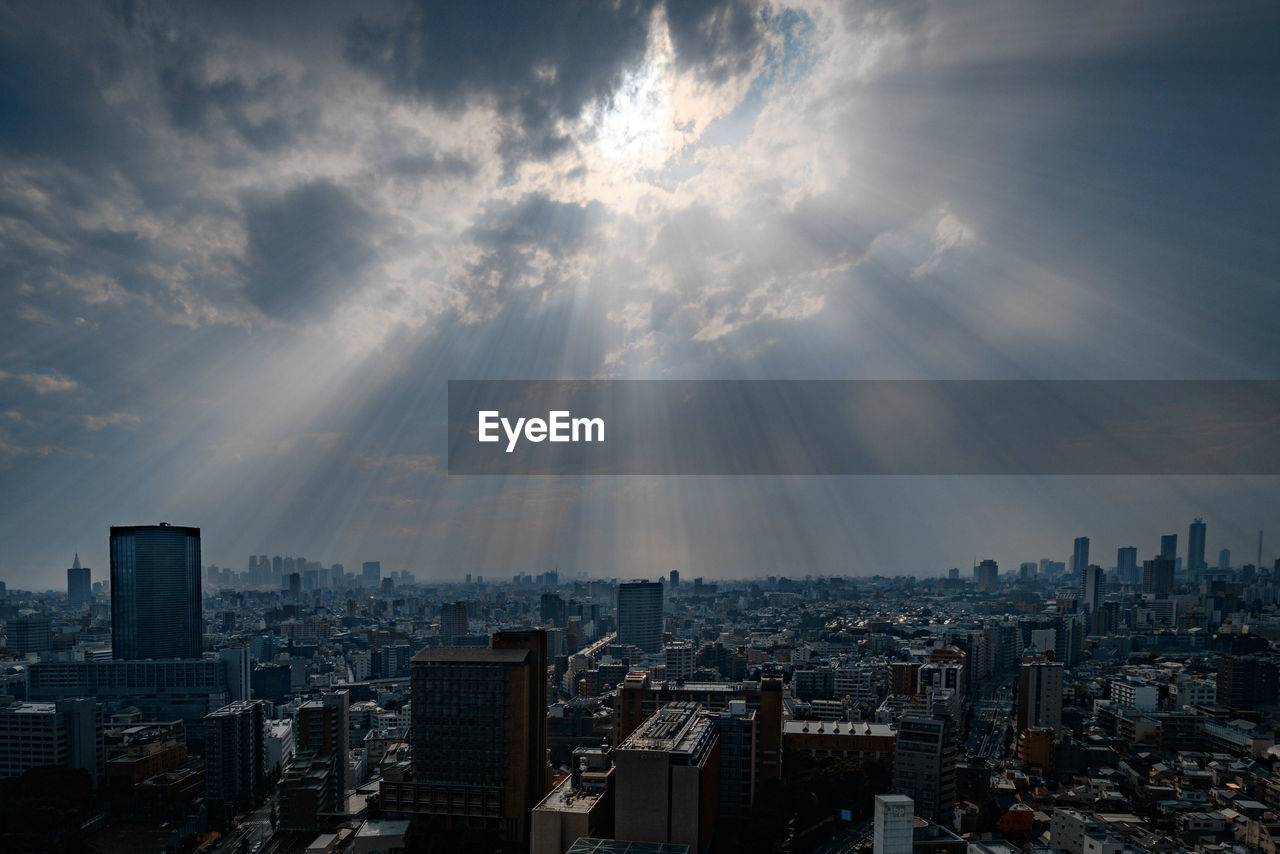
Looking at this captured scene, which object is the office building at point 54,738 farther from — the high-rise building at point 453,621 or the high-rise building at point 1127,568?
the high-rise building at point 1127,568

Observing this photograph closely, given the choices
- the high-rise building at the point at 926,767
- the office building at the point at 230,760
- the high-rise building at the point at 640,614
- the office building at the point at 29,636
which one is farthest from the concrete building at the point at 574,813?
the office building at the point at 29,636

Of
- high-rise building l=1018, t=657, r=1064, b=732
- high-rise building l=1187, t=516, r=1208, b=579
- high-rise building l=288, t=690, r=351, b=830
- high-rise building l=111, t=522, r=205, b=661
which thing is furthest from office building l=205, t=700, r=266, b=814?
high-rise building l=1187, t=516, r=1208, b=579

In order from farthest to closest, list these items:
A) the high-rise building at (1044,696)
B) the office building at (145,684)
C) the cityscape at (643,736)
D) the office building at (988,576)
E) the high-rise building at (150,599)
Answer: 1. the office building at (988,576)
2. the high-rise building at (150,599)
3. the office building at (145,684)
4. the high-rise building at (1044,696)
5. the cityscape at (643,736)

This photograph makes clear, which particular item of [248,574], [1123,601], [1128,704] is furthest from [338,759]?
[248,574]

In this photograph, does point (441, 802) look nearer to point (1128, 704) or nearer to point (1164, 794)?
point (1164, 794)

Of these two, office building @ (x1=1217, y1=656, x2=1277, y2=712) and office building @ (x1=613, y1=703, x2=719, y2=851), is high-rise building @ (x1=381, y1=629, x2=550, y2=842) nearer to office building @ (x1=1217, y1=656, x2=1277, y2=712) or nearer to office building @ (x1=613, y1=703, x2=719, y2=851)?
office building @ (x1=613, y1=703, x2=719, y2=851)

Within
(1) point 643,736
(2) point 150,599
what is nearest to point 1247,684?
(1) point 643,736
